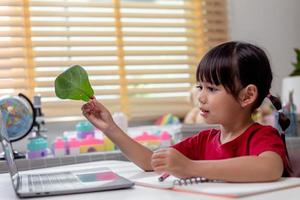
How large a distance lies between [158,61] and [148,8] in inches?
10.2

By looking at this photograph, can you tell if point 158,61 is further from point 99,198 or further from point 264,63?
point 99,198

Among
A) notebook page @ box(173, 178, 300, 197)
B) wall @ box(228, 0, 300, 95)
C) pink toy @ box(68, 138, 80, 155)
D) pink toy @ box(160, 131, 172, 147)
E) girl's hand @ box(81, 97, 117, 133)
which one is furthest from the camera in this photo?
wall @ box(228, 0, 300, 95)

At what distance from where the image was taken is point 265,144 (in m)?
0.93

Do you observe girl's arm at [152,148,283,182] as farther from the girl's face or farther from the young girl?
the girl's face

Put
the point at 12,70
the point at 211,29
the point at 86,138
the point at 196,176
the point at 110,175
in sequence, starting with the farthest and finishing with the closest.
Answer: the point at 211,29 < the point at 12,70 < the point at 86,138 < the point at 110,175 < the point at 196,176

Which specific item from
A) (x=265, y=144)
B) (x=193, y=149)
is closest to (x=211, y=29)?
(x=193, y=149)

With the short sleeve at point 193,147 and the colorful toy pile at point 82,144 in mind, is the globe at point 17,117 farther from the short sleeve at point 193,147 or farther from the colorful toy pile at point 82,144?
the short sleeve at point 193,147

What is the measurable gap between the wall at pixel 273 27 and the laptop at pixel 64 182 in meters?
1.67

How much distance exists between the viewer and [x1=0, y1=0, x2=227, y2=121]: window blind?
6.77ft

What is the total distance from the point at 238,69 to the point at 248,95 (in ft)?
0.19

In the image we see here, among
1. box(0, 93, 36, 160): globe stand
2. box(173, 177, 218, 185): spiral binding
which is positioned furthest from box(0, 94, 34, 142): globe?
box(173, 177, 218, 185): spiral binding

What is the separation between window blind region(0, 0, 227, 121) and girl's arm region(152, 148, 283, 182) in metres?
1.31

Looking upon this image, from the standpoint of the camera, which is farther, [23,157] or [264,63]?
[23,157]

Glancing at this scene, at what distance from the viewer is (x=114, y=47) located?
226 cm
